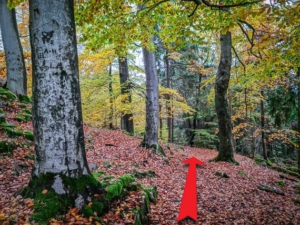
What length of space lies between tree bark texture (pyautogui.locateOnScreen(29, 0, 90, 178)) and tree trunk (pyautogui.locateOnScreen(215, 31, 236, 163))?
7907mm

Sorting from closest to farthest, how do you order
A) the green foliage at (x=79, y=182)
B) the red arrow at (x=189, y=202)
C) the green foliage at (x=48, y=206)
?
the green foliage at (x=48, y=206)
the green foliage at (x=79, y=182)
the red arrow at (x=189, y=202)

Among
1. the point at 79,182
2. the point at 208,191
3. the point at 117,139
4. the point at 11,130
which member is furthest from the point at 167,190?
the point at 117,139

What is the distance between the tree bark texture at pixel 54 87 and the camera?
8.87 ft

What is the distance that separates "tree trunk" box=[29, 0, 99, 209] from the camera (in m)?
2.70

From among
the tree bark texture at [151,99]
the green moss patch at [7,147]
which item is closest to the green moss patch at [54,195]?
the green moss patch at [7,147]

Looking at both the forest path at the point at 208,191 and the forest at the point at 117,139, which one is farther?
the forest path at the point at 208,191

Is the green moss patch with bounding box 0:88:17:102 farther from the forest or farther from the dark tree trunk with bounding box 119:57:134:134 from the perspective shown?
the dark tree trunk with bounding box 119:57:134:134

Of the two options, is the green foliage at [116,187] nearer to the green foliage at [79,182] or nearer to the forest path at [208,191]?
the green foliage at [79,182]

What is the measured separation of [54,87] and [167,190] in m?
4.04

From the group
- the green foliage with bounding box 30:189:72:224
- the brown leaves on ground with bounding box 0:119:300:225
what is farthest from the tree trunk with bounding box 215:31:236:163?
the green foliage with bounding box 30:189:72:224

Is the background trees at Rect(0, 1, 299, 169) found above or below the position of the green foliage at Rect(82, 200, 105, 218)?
above

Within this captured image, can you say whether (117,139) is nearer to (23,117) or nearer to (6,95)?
(23,117)

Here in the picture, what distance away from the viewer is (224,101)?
9.48m

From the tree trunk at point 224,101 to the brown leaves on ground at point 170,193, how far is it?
0.86m
